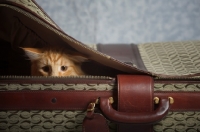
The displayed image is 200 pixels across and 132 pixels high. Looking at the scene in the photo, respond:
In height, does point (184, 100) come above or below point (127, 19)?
below

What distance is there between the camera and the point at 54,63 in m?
0.94

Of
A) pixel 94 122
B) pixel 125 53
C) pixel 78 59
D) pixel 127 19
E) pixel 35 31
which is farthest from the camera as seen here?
pixel 127 19

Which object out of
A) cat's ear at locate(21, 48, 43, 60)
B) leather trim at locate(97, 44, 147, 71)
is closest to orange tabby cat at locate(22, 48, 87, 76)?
cat's ear at locate(21, 48, 43, 60)

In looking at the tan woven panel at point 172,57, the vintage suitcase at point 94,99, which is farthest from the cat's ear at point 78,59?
the tan woven panel at point 172,57

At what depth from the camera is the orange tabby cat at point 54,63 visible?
933 mm

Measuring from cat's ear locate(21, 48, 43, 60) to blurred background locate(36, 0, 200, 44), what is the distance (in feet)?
2.48

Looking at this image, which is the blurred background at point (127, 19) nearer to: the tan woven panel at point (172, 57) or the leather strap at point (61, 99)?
the tan woven panel at point (172, 57)

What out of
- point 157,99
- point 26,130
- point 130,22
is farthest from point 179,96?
point 130,22

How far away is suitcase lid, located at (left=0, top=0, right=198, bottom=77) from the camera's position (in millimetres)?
660

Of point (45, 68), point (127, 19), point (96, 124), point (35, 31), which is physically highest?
point (127, 19)

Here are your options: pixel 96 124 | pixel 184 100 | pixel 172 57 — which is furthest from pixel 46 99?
pixel 172 57

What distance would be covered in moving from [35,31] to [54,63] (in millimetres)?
180

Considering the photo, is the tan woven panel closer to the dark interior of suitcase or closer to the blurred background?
the dark interior of suitcase

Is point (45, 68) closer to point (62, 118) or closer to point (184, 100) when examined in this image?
point (62, 118)
